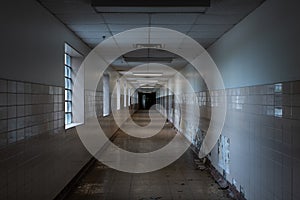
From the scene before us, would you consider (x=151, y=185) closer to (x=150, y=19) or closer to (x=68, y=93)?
(x=68, y=93)

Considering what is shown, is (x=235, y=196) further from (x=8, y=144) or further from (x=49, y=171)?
(x=8, y=144)

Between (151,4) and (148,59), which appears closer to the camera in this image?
(151,4)

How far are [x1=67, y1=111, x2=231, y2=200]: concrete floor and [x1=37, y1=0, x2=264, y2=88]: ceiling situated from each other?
8.47ft

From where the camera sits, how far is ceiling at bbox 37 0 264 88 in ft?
12.1

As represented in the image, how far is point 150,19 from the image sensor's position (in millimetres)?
4406

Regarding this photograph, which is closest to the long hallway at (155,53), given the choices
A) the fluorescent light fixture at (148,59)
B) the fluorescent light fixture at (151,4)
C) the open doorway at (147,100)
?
the fluorescent light fixture at (151,4)

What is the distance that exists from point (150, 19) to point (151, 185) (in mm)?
2729

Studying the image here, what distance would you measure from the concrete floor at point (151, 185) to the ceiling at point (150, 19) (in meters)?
2.58

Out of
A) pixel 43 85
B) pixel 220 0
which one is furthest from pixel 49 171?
pixel 220 0

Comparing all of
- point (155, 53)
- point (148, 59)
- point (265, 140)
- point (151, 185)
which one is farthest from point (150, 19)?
point (148, 59)

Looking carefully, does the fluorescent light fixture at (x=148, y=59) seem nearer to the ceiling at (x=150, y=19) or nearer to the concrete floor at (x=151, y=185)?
the ceiling at (x=150, y=19)

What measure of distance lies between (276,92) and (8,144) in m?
2.63

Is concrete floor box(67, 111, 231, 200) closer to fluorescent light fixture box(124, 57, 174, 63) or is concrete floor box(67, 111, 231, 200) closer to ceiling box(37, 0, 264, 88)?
ceiling box(37, 0, 264, 88)

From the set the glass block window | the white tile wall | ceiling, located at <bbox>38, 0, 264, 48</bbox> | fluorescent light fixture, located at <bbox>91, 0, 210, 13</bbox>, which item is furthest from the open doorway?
fluorescent light fixture, located at <bbox>91, 0, 210, 13</bbox>
